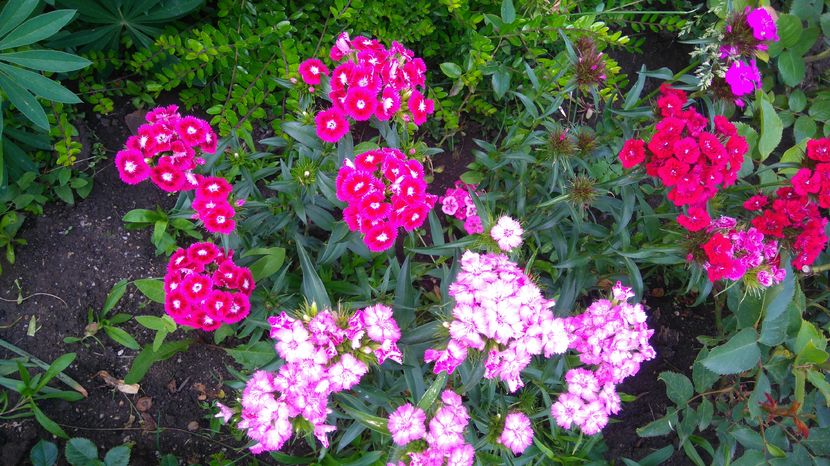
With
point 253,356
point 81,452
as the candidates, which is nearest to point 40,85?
point 253,356

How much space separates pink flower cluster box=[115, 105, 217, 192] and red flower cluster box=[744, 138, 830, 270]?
2410mm

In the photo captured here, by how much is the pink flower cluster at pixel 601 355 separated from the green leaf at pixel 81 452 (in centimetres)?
226

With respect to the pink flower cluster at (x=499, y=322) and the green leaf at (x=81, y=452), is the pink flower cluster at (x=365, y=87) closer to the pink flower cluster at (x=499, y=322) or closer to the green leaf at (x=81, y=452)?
the pink flower cluster at (x=499, y=322)

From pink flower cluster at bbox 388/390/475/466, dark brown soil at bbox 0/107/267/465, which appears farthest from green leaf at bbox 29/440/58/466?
pink flower cluster at bbox 388/390/475/466

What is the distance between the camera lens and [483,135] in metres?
3.87

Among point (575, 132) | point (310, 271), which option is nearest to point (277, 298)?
point (310, 271)

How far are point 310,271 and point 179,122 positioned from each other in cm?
81

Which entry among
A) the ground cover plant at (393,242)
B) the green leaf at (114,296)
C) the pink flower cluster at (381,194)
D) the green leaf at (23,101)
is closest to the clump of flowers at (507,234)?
the ground cover plant at (393,242)

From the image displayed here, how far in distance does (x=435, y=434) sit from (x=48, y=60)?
7.12ft

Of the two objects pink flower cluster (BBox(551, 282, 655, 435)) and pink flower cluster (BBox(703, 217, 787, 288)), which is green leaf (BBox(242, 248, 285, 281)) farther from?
pink flower cluster (BBox(703, 217, 787, 288))

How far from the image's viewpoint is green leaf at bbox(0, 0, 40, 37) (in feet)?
7.66

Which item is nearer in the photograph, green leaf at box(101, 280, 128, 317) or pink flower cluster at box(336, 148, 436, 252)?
pink flower cluster at box(336, 148, 436, 252)

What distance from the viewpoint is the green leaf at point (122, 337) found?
121 inches

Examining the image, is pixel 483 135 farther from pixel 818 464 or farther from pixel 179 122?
pixel 818 464
